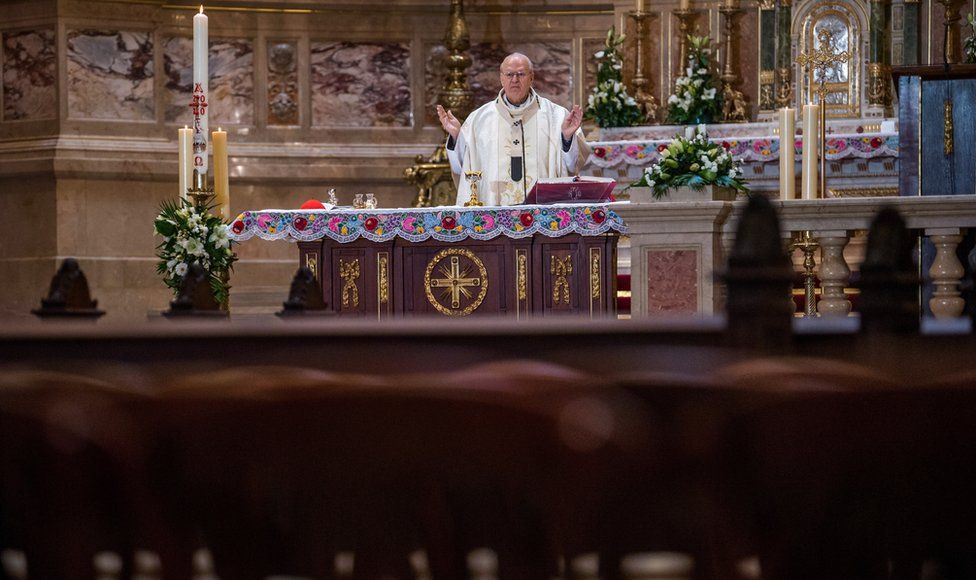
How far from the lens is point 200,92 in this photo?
6.88 meters

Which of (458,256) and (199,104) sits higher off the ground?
(199,104)

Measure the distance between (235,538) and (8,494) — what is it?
377mm

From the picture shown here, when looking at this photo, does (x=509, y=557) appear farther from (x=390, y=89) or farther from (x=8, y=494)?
(x=390, y=89)

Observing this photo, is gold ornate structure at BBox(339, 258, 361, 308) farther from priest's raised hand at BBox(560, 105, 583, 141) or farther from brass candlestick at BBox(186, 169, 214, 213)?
priest's raised hand at BBox(560, 105, 583, 141)

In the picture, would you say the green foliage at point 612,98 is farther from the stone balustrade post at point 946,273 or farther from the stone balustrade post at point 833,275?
the stone balustrade post at point 946,273

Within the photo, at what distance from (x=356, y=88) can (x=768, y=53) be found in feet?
12.6

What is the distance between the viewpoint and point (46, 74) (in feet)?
41.3

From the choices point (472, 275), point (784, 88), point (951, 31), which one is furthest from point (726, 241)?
point (784, 88)

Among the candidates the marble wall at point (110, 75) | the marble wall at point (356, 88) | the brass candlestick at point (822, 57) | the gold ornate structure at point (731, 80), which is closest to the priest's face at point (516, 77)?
the gold ornate structure at point (731, 80)

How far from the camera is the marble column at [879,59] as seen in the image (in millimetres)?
11617

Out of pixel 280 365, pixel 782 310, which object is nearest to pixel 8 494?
pixel 280 365

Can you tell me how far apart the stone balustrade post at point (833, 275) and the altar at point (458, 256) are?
57.4 inches

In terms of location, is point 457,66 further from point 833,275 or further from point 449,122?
point 833,275

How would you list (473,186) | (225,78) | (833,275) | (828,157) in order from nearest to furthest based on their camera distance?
(833,275)
(473,186)
(828,157)
(225,78)
